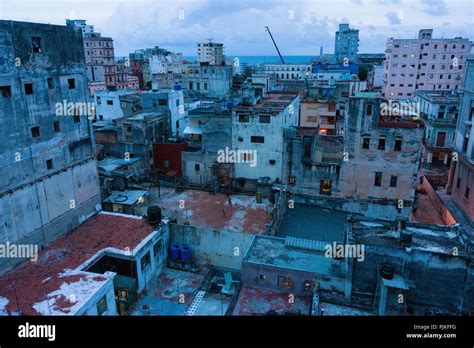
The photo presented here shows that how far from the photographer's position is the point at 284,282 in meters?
22.0

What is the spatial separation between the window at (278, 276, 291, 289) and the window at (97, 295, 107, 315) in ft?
33.3

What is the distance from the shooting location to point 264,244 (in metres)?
24.8

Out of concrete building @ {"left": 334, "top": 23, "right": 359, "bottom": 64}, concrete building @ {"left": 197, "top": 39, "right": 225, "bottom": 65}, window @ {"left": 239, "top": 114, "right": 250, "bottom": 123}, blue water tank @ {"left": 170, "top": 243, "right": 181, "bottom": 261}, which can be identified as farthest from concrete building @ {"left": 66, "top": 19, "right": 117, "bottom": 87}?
concrete building @ {"left": 334, "top": 23, "right": 359, "bottom": 64}

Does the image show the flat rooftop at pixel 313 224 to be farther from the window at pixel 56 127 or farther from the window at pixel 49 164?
the window at pixel 56 127

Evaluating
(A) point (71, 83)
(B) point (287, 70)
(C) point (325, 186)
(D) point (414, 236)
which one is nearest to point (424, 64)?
(B) point (287, 70)

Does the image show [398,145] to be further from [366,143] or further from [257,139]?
[257,139]

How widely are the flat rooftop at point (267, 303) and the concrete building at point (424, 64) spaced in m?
71.1

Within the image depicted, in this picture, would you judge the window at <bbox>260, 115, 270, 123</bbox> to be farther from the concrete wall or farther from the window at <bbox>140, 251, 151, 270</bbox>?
the window at <bbox>140, 251, 151, 270</bbox>

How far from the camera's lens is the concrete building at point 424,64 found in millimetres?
77938

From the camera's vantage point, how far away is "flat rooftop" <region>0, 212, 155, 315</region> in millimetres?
17938

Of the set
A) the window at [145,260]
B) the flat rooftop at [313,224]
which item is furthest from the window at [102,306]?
the flat rooftop at [313,224]
